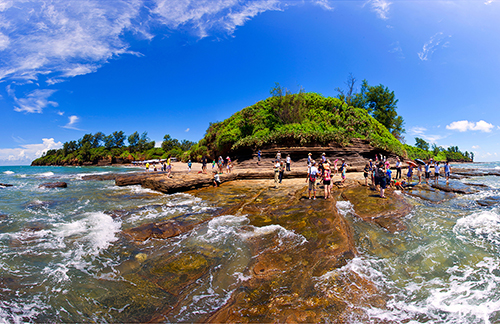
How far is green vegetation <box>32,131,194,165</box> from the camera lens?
76.3 metres

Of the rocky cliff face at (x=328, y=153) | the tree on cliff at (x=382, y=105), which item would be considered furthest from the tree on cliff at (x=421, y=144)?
the rocky cliff face at (x=328, y=153)

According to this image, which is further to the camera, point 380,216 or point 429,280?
point 380,216

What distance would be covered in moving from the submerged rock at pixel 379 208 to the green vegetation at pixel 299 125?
1357 cm

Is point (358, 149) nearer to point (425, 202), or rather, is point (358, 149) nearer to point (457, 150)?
point (425, 202)

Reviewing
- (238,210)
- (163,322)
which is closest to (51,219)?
(238,210)

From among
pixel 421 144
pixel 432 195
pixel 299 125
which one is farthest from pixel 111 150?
Result: pixel 421 144

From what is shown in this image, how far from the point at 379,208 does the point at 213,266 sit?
6816 millimetres

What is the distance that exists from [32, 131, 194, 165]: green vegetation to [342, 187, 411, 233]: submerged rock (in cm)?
7235

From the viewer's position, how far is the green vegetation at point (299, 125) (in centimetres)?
2328

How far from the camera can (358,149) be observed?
23.6m

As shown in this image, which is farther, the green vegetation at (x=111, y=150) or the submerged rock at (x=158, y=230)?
the green vegetation at (x=111, y=150)

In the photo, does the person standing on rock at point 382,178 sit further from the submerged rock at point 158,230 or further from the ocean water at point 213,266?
the submerged rock at point 158,230

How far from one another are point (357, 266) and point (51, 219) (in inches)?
398

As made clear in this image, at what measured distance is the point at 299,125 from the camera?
25.2 meters
